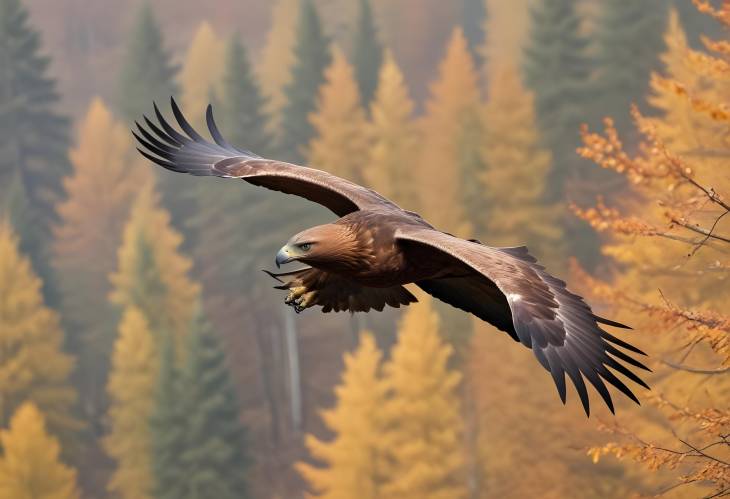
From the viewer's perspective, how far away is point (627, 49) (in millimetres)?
52625

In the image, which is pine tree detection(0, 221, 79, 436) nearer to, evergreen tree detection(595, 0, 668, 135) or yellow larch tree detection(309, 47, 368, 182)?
yellow larch tree detection(309, 47, 368, 182)

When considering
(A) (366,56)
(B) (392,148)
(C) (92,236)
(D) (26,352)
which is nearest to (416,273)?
(D) (26,352)

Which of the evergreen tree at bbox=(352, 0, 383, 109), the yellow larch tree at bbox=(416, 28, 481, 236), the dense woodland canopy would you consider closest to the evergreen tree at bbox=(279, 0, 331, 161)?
the dense woodland canopy

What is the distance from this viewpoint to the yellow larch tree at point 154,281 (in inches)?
1860

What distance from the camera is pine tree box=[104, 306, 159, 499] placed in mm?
40875

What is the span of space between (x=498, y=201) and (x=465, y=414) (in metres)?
7.37

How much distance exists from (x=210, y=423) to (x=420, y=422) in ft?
36.9

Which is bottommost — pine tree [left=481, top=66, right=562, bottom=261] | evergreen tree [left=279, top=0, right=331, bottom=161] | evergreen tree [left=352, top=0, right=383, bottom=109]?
pine tree [left=481, top=66, right=562, bottom=261]

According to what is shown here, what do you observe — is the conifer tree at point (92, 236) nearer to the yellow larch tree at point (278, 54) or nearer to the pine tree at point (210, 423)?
the pine tree at point (210, 423)

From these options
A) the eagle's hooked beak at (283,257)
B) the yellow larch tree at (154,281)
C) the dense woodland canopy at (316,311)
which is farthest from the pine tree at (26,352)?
the eagle's hooked beak at (283,257)

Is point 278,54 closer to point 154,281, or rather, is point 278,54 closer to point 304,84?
point 304,84

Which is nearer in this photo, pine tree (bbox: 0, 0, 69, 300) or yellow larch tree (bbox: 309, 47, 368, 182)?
yellow larch tree (bbox: 309, 47, 368, 182)

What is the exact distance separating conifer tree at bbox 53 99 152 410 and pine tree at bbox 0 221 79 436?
41.0ft

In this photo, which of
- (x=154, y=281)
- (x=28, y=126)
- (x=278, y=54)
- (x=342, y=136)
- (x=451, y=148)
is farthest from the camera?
(x=278, y=54)
